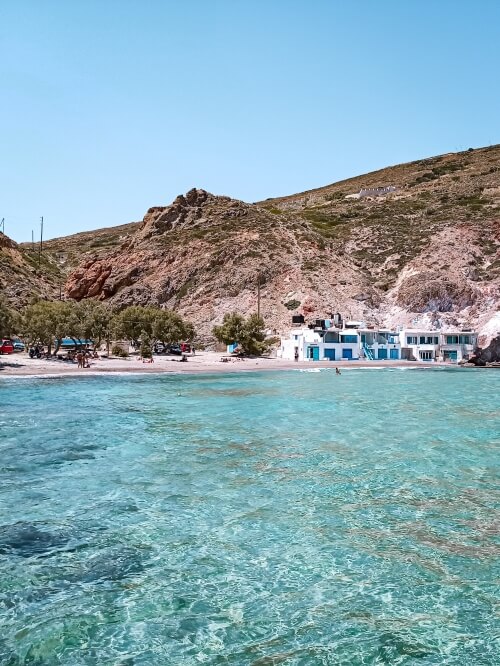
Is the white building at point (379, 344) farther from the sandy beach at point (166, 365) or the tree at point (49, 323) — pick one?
the tree at point (49, 323)

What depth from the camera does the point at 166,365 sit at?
227ft

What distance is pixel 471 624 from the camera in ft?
32.8

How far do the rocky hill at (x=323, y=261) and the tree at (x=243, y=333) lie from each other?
11.0 m

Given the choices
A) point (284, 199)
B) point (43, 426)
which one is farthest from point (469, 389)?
point (284, 199)

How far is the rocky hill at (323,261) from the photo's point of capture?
9581 centimetres

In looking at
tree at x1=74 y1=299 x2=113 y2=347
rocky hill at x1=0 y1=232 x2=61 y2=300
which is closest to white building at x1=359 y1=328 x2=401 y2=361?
tree at x1=74 y1=299 x2=113 y2=347

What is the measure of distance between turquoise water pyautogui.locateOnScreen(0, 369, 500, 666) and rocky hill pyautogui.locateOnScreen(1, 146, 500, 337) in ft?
223

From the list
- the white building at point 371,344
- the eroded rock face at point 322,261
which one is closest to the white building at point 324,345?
the white building at point 371,344

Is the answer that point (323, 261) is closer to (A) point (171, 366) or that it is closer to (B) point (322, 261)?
(B) point (322, 261)

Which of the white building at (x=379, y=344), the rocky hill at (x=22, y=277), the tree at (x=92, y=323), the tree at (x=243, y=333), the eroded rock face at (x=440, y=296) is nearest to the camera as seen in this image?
the tree at (x=92, y=323)

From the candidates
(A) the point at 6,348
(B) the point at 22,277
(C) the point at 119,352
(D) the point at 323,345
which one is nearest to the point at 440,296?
(D) the point at 323,345

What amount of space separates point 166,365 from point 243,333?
15907 mm

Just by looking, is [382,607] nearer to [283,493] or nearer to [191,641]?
[191,641]

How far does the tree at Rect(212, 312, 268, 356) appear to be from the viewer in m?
82.2
